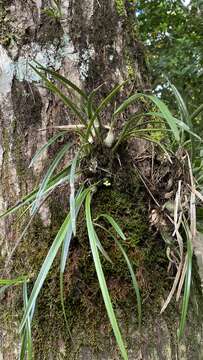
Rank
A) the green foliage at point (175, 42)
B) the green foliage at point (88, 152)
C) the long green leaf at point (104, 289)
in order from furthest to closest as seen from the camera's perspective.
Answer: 1. the green foliage at point (175, 42)
2. the green foliage at point (88, 152)
3. the long green leaf at point (104, 289)

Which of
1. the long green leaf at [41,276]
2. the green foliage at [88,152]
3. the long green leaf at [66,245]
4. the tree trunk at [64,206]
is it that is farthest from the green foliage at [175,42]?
the long green leaf at [41,276]

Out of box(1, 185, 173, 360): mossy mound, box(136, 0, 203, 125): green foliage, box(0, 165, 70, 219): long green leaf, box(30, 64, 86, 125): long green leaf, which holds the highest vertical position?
box(136, 0, 203, 125): green foliage

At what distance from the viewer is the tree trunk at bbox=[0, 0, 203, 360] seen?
0.84 meters

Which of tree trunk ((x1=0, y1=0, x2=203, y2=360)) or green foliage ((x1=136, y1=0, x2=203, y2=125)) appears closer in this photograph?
tree trunk ((x1=0, y1=0, x2=203, y2=360))

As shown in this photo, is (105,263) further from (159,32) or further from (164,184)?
(159,32)

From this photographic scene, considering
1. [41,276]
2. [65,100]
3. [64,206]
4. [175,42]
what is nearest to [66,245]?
[41,276]

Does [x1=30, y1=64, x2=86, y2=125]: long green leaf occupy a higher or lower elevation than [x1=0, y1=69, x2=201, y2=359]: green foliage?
higher

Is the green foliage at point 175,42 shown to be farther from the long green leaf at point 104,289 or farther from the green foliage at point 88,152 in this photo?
the long green leaf at point 104,289

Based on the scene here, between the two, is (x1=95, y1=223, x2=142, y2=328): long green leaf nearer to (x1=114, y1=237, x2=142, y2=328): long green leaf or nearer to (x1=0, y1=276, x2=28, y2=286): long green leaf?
(x1=114, y1=237, x2=142, y2=328): long green leaf

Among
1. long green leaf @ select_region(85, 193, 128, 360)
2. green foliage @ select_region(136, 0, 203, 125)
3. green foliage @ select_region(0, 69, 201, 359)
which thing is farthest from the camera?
green foliage @ select_region(136, 0, 203, 125)

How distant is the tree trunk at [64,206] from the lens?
33.0 inches

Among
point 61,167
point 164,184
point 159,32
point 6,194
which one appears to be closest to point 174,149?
point 164,184

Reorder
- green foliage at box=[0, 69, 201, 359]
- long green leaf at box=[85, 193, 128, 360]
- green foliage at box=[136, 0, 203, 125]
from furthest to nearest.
→ green foliage at box=[136, 0, 203, 125], green foliage at box=[0, 69, 201, 359], long green leaf at box=[85, 193, 128, 360]

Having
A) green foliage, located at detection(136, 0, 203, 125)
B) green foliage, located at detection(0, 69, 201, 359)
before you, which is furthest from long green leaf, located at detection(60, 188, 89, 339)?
green foliage, located at detection(136, 0, 203, 125)
